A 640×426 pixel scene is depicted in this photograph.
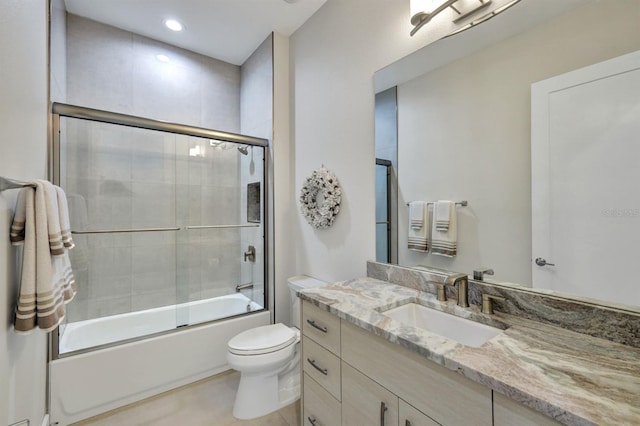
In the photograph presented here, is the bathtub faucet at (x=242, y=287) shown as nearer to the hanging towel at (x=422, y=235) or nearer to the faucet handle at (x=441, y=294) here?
the hanging towel at (x=422, y=235)

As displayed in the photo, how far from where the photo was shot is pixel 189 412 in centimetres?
178

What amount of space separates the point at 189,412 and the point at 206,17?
2942mm

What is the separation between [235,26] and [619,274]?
9.61 feet

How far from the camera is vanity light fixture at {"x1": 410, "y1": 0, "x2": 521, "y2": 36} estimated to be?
1.18m

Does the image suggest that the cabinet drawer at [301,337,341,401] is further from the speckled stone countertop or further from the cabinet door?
the speckled stone countertop

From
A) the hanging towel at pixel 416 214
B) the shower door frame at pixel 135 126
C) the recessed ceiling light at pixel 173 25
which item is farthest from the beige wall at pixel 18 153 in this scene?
the hanging towel at pixel 416 214

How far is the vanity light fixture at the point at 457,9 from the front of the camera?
1177 mm

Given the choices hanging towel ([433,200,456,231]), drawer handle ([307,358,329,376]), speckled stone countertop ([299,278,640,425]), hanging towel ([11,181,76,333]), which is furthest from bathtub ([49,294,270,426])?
hanging towel ([433,200,456,231])

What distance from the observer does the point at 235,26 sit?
7.94ft

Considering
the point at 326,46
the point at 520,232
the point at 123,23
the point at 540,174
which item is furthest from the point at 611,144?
the point at 123,23

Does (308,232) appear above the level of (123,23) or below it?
below

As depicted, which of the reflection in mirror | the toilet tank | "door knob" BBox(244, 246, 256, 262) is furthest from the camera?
"door knob" BBox(244, 246, 256, 262)

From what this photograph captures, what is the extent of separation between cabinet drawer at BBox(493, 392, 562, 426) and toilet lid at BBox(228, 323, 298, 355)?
1.32m

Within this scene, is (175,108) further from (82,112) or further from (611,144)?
(611,144)
